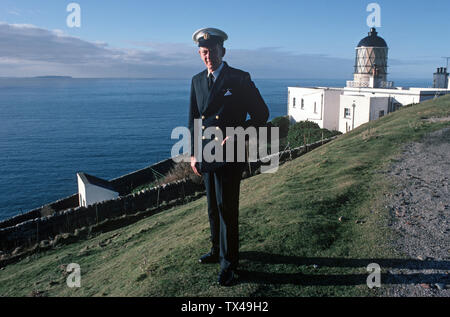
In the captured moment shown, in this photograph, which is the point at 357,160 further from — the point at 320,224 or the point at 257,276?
the point at 257,276

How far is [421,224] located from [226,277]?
360 centimetres

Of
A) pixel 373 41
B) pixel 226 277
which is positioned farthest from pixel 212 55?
pixel 373 41

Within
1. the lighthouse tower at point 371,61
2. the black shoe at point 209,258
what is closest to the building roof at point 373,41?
the lighthouse tower at point 371,61

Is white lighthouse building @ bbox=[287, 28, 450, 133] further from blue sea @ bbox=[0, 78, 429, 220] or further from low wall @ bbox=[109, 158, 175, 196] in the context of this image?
blue sea @ bbox=[0, 78, 429, 220]

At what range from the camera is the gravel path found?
456 cm

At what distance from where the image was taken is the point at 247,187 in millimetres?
12609

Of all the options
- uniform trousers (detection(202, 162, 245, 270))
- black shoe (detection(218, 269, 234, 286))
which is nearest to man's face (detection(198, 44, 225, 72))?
uniform trousers (detection(202, 162, 245, 270))

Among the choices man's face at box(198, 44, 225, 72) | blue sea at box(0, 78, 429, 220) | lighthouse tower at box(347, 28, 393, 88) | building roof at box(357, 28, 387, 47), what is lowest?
blue sea at box(0, 78, 429, 220)

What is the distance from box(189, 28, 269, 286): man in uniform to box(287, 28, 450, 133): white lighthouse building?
2783 cm

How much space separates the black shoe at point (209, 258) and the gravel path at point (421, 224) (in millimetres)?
2185

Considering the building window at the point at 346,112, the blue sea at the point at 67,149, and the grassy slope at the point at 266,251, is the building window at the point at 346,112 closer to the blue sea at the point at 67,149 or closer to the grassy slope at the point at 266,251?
the grassy slope at the point at 266,251

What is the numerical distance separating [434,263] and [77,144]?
6585 centimetres

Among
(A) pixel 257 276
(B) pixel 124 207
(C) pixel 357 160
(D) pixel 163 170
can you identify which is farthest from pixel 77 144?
(A) pixel 257 276

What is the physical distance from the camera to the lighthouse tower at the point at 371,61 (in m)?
42.2
